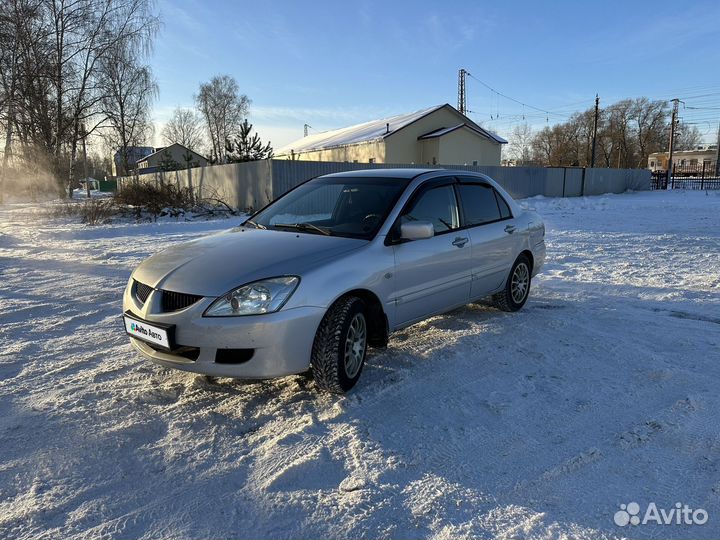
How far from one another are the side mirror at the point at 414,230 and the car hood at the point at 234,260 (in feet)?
1.14

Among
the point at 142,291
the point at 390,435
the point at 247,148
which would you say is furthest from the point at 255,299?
the point at 247,148

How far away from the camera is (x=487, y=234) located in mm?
4957

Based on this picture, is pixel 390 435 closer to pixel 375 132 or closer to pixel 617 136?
pixel 375 132

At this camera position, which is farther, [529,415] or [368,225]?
[368,225]

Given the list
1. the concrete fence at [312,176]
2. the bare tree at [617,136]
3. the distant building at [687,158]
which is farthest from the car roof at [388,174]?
the distant building at [687,158]

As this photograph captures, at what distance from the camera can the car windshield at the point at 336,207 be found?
3969mm

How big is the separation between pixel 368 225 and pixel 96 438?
2.37m

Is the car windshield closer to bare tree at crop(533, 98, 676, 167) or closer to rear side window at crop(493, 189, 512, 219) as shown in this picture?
rear side window at crop(493, 189, 512, 219)

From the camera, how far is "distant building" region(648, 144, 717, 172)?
290 feet

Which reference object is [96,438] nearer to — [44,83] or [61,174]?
[44,83]

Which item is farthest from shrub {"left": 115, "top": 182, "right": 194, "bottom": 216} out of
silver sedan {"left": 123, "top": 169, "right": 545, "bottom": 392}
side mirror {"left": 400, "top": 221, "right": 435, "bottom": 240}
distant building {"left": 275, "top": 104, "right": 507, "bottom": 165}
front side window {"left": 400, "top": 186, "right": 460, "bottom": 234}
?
distant building {"left": 275, "top": 104, "right": 507, "bottom": 165}

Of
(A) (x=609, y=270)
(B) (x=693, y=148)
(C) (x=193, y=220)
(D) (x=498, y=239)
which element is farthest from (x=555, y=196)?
(B) (x=693, y=148)

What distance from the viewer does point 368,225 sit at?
390 centimetres

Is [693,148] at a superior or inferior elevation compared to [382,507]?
superior
